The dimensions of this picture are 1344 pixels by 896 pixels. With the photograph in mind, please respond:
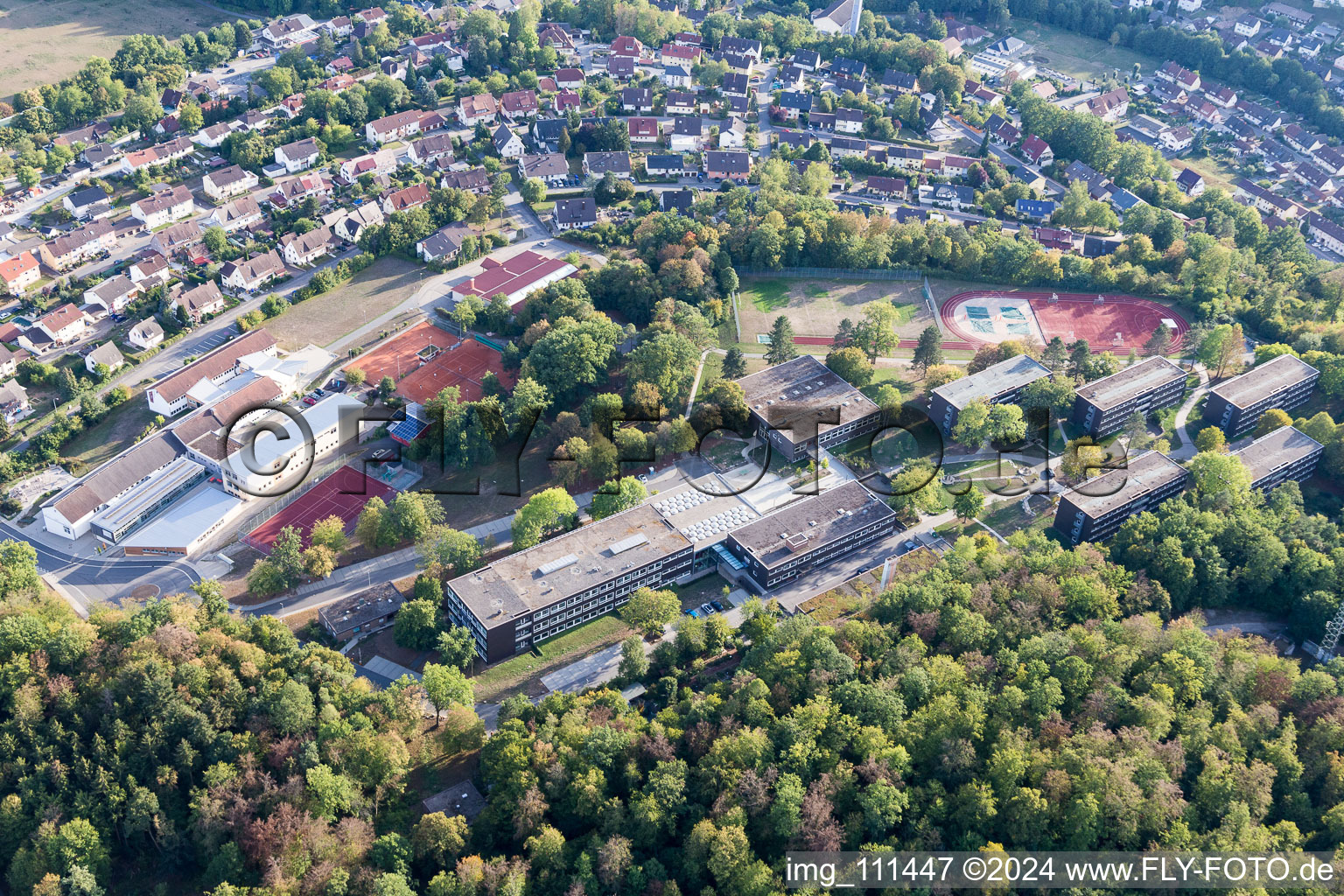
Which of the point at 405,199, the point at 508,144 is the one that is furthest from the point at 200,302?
the point at 508,144

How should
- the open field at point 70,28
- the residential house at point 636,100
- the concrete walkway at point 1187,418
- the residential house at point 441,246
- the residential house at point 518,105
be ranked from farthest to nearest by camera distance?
the open field at point 70,28
the residential house at point 636,100
the residential house at point 518,105
the residential house at point 441,246
the concrete walkway at point 1187,418

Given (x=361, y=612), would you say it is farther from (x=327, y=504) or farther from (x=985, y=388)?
(x=985, y=388)

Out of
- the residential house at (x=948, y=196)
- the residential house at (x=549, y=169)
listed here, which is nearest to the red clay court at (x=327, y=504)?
the residential house at (x=549, y=169)

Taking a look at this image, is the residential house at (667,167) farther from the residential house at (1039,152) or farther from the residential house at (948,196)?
the residential house at (1039,152)

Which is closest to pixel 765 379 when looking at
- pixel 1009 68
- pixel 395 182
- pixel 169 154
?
pixel 395 182

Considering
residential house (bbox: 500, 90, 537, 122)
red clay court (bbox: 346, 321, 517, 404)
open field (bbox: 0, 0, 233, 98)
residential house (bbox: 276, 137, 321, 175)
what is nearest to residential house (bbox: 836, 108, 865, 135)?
residential house (bbox: 500, 90, 537, 122)

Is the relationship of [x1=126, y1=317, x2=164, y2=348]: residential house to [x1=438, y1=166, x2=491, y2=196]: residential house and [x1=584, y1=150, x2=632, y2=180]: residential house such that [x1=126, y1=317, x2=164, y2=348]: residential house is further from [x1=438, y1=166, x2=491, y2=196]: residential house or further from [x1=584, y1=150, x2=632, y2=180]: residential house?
[x1=584, y1=150, x2=632, y2=180]: residential house
